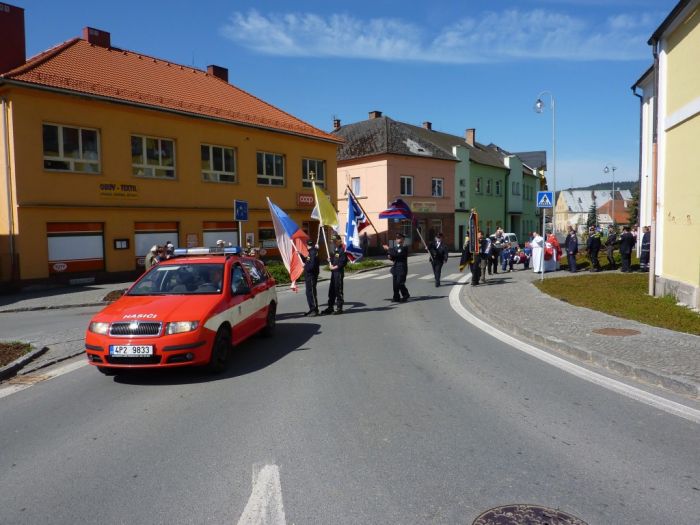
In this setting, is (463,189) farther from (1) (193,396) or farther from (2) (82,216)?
(1) (193,396)

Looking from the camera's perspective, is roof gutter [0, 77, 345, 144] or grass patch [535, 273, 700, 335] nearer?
grass patch [535, 273, 700, 335]

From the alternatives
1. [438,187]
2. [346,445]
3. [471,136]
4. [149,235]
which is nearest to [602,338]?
[346,445]

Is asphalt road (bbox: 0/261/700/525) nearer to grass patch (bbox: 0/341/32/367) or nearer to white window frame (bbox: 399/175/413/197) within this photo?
grass patch (bbox: 0/341/32/367)

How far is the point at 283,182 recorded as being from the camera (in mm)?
29297

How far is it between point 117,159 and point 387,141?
957 inches

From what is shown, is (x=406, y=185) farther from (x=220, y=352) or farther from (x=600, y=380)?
(x=600, y=380)

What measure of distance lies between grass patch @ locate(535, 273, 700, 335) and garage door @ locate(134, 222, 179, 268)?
1513cm

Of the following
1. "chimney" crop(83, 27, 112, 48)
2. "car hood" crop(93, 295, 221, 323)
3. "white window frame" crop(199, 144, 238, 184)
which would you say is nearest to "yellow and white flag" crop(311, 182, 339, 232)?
"car hood" crop(93, 295, 221, 323)

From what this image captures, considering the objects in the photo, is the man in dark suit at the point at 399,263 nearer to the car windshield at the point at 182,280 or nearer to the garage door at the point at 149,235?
the car windshield at the point at 182,280

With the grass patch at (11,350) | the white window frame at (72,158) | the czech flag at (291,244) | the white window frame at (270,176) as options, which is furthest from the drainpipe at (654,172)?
the white window frame at (72,158)

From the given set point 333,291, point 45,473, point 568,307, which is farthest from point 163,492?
point 568,307

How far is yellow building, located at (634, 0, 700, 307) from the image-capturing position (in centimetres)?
1152

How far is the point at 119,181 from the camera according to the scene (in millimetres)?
21531

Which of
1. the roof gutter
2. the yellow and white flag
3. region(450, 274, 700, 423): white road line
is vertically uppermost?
the roof gutter
